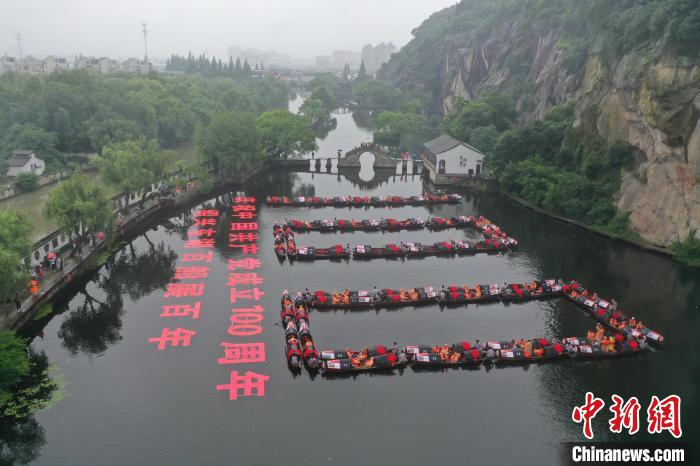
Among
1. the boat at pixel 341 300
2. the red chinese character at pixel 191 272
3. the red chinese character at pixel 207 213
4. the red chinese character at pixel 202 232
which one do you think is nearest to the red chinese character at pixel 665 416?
the boat at pixel 341 300

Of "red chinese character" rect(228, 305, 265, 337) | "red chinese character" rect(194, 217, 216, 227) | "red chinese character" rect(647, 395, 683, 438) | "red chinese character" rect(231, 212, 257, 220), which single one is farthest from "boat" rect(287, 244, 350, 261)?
"red chinese character" rect(647, 395, 683, 438)

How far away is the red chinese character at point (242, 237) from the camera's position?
51.4 meters

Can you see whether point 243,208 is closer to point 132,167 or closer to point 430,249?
point 132,167

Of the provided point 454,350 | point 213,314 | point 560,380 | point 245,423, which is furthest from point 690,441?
point 213,314

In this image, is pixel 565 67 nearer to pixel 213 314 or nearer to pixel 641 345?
pixel 641 345

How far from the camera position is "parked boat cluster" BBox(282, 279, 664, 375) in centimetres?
3162

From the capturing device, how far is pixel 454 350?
32.8 metres

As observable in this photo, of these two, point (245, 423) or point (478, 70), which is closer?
point (245, 423)

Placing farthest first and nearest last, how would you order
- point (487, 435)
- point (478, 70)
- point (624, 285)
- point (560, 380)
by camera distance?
point (478, 70)
point (624, 285)
point (560, 380)
point (487, 435)

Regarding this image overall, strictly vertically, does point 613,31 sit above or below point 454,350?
above

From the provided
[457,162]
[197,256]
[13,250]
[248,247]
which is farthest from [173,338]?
[457,162]

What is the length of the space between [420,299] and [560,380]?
37.2 feet

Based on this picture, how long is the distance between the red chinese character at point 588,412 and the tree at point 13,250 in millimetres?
31406

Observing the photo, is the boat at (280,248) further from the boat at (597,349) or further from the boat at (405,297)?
the boat at (597,349)
